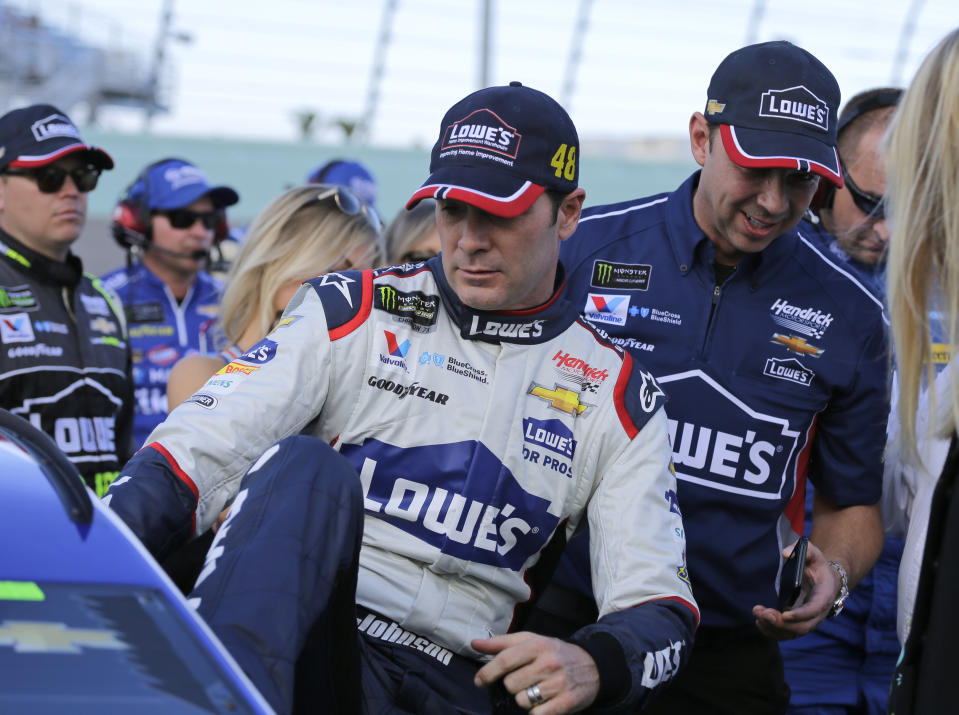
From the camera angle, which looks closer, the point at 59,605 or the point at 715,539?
the point at 59,605

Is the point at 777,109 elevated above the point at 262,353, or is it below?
above

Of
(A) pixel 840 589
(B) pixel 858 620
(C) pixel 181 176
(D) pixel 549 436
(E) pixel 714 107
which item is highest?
(E) pixel 714 107

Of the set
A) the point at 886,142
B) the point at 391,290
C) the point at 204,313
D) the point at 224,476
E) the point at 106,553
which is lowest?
the point at 204,313

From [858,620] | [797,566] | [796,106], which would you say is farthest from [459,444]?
[858,620]

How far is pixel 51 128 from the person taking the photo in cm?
435

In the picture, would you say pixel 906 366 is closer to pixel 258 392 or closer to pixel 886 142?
pixel 886 142

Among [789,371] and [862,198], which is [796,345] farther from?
[862,198]

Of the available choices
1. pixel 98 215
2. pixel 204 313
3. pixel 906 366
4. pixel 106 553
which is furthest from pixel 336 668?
Answer: pixel 98 215

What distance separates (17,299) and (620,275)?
2.34 metres

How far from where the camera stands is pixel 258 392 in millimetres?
2158

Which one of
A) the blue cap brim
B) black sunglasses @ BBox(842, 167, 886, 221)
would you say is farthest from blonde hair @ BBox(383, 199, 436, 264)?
the blue cap brim

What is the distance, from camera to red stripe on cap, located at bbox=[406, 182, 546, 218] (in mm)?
2193

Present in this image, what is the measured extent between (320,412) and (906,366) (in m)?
1.15

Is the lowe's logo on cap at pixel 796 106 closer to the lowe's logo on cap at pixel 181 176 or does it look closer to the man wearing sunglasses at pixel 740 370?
the man wearing sunglasses at pixel 740 370
